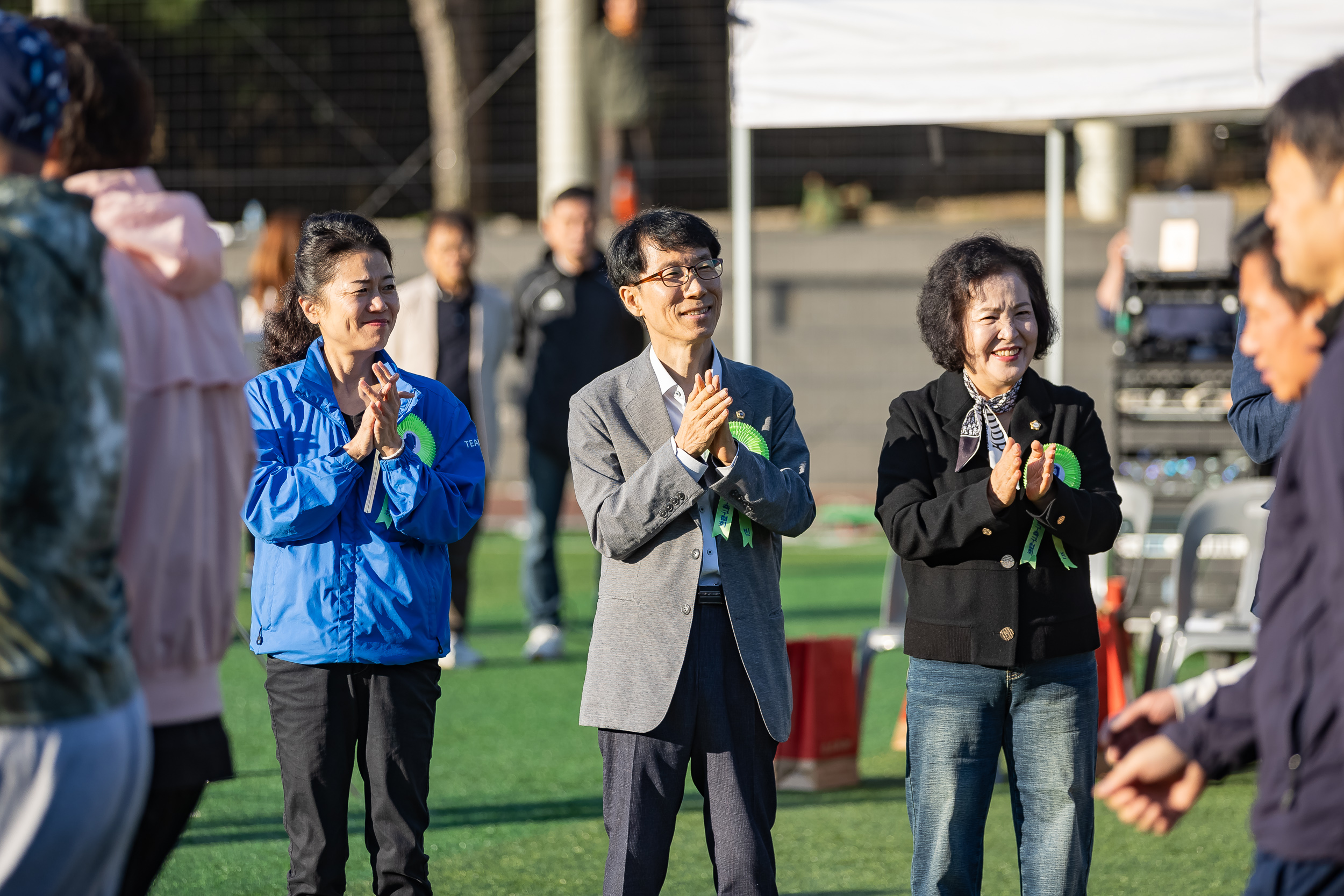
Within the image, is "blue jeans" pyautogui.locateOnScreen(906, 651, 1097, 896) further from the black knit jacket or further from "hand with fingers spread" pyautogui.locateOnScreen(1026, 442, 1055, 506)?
"hand with fingers spread" pyautogui.locateOnScreen(1026, 442, 1055, 506)

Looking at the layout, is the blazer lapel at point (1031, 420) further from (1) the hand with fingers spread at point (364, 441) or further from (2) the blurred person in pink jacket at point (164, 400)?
(2) the blurred person in pink jacket at point (164, 400)

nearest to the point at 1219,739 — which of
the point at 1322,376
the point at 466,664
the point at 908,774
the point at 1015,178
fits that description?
the point at 1322,376

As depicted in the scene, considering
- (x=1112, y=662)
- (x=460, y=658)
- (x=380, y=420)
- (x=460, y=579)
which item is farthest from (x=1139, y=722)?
(x=460, y=658)

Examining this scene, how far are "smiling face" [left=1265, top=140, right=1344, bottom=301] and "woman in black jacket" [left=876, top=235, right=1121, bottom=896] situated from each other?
4.27 feet

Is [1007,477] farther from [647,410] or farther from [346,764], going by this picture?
[346,764]

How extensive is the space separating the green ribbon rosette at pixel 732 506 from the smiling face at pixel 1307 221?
148 centimetres

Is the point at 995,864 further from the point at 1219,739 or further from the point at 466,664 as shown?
the point at 466,664

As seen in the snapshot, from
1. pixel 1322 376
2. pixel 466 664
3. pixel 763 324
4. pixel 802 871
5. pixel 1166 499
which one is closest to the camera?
pixel 1322 376

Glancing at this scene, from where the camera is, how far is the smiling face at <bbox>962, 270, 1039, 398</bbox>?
3646mm

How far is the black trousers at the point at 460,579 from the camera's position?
733cm

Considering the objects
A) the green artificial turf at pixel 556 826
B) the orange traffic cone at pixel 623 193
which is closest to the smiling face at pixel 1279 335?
the green artificial turf at pixel 556 826

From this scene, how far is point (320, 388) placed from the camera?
3.70 metres

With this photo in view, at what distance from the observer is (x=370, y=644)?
11.7ft

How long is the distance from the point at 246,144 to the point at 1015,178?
A: 26.0 ft
